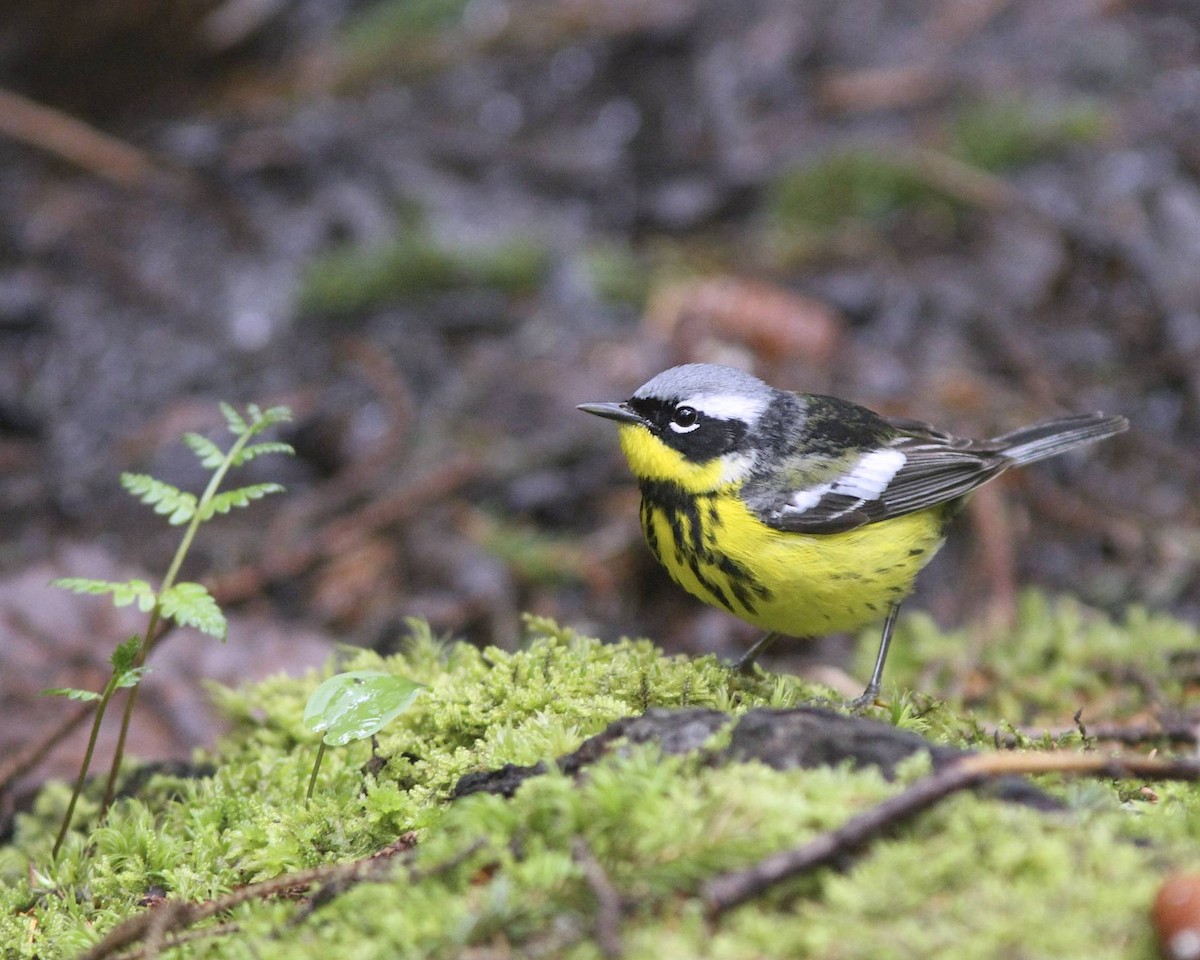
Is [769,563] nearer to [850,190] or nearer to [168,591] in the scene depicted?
[168,591]

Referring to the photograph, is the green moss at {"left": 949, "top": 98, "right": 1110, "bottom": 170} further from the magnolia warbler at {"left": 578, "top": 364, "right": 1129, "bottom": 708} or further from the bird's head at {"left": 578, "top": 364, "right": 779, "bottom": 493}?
the bird's head at {"left": 578, "top": 364, "right": 779, "bottom": 493}

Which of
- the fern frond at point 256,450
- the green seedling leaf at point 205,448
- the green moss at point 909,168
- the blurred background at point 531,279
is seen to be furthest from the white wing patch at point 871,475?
the green moss at point 909,168

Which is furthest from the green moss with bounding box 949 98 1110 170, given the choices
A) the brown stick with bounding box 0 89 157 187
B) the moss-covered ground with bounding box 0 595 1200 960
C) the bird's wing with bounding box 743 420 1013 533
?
the moss-covered ground with bounding box 0 595 1200 960

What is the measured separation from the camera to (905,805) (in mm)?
1857

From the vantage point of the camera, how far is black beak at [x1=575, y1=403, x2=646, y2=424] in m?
3.69

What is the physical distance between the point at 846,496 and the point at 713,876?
2129mm

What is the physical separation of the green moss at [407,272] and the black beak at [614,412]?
162 inches

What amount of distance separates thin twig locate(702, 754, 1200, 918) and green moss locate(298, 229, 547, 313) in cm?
608

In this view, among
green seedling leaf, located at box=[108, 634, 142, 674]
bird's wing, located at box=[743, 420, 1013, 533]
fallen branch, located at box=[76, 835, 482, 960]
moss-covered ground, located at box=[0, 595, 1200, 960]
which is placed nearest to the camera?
moss-covered ground, located at box=[0, 595, 1200, 960]

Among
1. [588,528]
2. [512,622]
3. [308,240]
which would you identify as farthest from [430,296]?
[512,622]

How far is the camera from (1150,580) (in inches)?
220

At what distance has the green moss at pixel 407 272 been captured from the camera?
749 centimetres

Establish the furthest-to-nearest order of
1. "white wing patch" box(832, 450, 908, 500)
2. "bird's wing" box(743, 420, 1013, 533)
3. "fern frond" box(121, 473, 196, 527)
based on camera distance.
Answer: "white wing patch" box(832, 450, 908, 500) < "bird's wing" box(743, 420, 1013, 533) < "fern frond" box(121, 473, 196, 527)

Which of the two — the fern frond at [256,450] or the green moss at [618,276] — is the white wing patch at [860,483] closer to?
the fern frond at [256,450]
